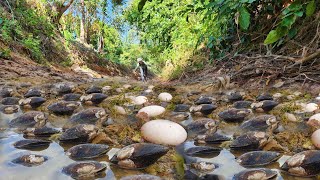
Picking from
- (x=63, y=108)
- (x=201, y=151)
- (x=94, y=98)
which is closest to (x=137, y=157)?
(x=201, y=151)

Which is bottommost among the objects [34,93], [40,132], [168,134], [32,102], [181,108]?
[168,134]

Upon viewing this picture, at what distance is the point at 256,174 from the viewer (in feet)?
3.77

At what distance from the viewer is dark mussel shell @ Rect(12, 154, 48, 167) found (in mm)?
1313

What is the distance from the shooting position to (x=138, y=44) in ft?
78.6

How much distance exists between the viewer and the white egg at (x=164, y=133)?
5.25ft

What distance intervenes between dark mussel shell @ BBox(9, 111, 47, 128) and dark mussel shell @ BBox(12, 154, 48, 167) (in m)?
0.59

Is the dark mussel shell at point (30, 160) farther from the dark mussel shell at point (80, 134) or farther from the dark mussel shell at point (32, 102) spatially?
the dark mussel shell at point (32, 102)

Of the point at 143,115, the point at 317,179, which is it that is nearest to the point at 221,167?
the point at 317,179

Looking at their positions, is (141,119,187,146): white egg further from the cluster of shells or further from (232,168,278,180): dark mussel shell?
(232,168,278,180): dark mussel shell

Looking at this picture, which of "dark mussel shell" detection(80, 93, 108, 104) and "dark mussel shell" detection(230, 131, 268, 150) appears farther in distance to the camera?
"dark mussel shell" detection(80, 93, 108, 104)

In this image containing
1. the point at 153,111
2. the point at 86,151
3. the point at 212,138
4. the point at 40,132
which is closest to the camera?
the point at 86,151

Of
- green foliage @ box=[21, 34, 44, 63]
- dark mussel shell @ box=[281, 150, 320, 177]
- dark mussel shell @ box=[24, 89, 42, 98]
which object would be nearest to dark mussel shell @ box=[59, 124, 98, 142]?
dark mussel shell @ box=[281, 150, 320, 177]

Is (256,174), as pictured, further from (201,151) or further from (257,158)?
(201,151)

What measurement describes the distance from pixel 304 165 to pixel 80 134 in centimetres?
95
